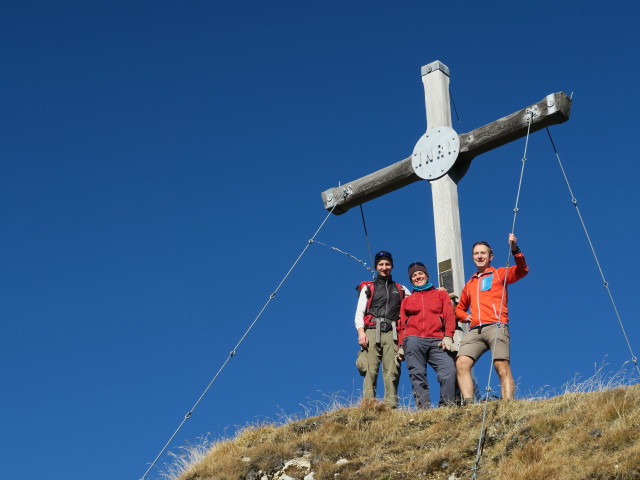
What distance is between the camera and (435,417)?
8180 mm

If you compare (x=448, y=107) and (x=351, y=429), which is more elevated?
(x=448, y=107)

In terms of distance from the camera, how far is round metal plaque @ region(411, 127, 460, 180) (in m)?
10.5

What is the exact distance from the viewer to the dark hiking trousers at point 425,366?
9148 millimetres

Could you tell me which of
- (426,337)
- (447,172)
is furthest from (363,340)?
(447,172)

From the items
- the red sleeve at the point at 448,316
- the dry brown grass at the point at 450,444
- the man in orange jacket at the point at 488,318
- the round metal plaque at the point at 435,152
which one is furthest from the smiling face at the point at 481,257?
the dry brown grass at the point at 450,444

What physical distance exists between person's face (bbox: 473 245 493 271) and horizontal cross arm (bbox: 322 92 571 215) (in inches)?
55.0

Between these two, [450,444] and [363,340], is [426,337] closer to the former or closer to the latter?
[363,340]

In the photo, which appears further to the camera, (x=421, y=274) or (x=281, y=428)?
(x=421, y=274)

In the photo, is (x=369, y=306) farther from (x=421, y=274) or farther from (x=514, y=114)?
(x=514, y=114)

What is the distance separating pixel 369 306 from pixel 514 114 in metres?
2.59

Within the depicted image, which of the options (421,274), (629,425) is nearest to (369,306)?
(421,274)

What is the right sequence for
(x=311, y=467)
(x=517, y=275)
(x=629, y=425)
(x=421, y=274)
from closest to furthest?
(x=629, y=425), (x=311, y=467), (x=517, y=275), (x=421, y=274)

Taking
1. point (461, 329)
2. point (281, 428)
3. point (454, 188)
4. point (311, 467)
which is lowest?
point (311, 467)

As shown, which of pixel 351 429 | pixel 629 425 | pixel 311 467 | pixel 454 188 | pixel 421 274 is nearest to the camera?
pixel 629 425
